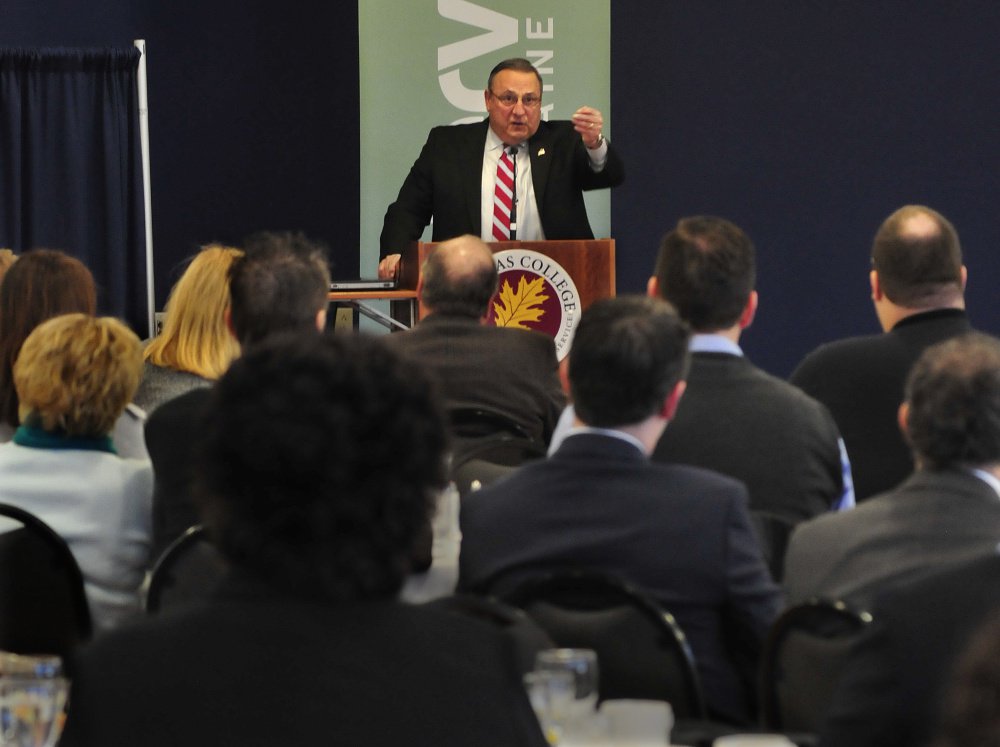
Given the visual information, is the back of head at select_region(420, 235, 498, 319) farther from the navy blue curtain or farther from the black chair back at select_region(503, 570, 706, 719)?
the navy blue curtain

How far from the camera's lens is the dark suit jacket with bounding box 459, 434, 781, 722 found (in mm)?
2469

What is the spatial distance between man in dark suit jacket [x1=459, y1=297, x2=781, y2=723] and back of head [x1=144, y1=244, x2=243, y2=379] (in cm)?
132

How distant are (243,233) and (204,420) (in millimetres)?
6834

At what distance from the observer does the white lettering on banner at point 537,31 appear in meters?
7.78

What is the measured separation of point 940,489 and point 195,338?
2.04 meters

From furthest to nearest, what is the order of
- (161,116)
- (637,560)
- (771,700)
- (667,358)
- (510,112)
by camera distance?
(161,116), (510,112), (667,358), (637,560), (771,700)

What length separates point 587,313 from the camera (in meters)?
2.82

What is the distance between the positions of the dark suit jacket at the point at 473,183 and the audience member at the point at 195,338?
2886 millimetres

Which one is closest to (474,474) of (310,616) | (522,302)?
(310,616)

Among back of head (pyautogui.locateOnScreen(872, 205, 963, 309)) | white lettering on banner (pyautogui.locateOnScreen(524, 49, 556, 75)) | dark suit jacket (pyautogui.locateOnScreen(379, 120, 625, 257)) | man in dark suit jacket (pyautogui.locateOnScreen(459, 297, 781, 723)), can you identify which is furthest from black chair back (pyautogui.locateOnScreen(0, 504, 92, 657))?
white lettering on banner (pyautogui.locateOnScreen(524, 49, 556, 75))

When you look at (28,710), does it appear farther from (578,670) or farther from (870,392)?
(870,392)

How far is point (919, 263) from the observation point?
402cm

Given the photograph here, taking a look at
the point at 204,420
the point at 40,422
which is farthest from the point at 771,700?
the point at 40,422

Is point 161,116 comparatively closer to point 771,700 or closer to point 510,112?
point 510,112
